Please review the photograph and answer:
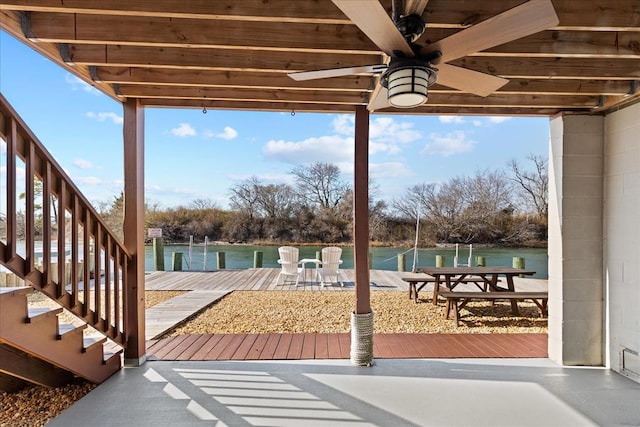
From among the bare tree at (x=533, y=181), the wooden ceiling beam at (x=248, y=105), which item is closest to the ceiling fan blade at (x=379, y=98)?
the wooden ceiling beam at (x=248, y=105)

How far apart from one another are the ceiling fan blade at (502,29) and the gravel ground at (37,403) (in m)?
3.27

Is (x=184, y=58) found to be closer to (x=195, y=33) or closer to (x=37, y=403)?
(x=195, y=33)

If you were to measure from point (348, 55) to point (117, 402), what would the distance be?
9.66ft

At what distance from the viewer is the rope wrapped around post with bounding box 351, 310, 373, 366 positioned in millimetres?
3105

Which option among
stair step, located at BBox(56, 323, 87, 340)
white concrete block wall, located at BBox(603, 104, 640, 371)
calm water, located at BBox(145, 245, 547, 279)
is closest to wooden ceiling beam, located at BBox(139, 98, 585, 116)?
white concrete block wall, located at BBox(603, 104, 640, 371)

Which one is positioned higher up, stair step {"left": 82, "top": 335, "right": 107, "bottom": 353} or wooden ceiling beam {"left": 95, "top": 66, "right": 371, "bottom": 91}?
wooden ceiling beam {"left": 95, "top": 66, "right": 371, "bottom": 91}

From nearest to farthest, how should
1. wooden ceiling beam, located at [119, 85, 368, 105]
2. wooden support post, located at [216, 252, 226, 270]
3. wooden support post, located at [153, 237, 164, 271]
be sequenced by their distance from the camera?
wooden ceiling beam, located at [119, 85, 368, 105]
wooden support post, located at [153, 237, 164, 271]
wooden support post, located at [216, 252, 226, 270]

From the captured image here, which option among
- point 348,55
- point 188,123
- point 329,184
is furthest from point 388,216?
point 348,55

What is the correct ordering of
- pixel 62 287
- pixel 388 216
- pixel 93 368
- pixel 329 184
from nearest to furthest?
pixel 62 287 → pixel 93 368 → pixel 388 216 → pixel 329 184

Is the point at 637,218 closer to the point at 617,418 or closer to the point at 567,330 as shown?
the point at 567,330

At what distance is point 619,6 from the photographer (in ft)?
6.47

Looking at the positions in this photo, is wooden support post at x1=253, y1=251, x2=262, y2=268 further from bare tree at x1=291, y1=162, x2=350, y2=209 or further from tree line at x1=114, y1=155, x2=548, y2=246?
bare tree at x1=291, y1=162, x2=350, y2=209

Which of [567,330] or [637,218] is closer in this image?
[637,218]

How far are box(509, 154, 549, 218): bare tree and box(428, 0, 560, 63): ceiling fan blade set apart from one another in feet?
43.0
